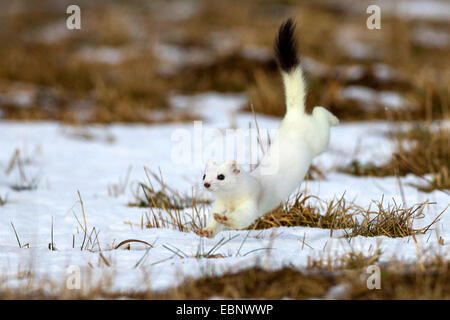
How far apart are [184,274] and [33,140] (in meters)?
3.80

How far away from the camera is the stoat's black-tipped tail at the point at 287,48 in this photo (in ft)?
8.41

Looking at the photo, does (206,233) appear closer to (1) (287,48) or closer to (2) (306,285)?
(2) (306,285)

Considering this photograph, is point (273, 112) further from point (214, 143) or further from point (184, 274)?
point (184, 274)

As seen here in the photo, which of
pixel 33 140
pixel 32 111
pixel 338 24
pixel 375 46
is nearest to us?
pixel 33 140

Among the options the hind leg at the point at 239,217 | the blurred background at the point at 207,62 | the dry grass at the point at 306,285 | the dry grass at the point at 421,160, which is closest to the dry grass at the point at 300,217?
the hind leg at the point at 239,217

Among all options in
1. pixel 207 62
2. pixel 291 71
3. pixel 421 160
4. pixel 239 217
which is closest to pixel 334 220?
pixel 239 217

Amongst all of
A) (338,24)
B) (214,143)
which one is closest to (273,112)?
(214,143)

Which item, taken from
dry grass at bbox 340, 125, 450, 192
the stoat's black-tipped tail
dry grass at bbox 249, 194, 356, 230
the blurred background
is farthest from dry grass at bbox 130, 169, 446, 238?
the blurred background

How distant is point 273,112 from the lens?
6340 mm

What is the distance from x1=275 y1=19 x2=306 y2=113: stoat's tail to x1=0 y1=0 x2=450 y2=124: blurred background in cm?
175

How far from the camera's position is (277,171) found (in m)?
2.44

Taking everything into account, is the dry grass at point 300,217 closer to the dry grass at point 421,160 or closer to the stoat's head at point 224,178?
the stoat's head at point 224,178

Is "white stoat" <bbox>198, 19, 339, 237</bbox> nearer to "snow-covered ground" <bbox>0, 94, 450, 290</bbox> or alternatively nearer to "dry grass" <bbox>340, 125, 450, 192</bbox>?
"snow-covered ground" <bbox>0, 94, 450, 290</bbox>

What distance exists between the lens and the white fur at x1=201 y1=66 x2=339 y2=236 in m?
2.29
